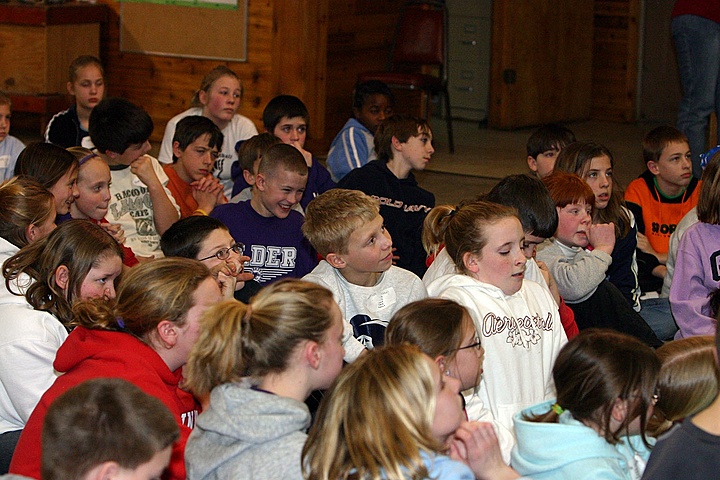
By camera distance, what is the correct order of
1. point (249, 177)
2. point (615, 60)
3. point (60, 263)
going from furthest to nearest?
point (615, 60) < point (249, 177) < point (60, 263)

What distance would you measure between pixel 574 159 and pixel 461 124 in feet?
17.4

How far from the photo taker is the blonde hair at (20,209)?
10.0 ft

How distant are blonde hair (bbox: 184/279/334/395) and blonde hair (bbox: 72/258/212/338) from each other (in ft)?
1.21

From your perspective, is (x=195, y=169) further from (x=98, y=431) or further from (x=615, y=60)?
(x=615, y=60)

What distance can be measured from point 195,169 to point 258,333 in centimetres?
272

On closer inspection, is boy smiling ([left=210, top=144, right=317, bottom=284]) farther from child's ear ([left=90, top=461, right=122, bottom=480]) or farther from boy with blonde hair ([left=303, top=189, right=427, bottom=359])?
child's ear ([left=90, top=461, right=122, bottom=480])

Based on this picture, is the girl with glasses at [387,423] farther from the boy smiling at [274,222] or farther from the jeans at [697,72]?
the jeans at [697,72]

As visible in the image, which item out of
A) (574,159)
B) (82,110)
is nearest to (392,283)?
(574,159)

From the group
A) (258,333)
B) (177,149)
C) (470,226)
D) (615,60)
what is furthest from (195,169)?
(615,60)

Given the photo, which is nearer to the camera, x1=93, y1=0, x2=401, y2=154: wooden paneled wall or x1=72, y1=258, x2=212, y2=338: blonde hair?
x1=72, y1=258, x2=212, y2=338: blonde hair

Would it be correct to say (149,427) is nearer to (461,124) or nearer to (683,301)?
(683,301)

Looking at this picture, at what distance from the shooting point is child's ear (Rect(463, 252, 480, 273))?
290 centimetres

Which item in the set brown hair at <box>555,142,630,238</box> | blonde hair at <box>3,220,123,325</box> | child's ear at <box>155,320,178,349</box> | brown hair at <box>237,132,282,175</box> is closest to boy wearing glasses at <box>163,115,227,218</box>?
brown hair at <box>237,132,282,175</box>

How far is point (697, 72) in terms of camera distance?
562 cm
